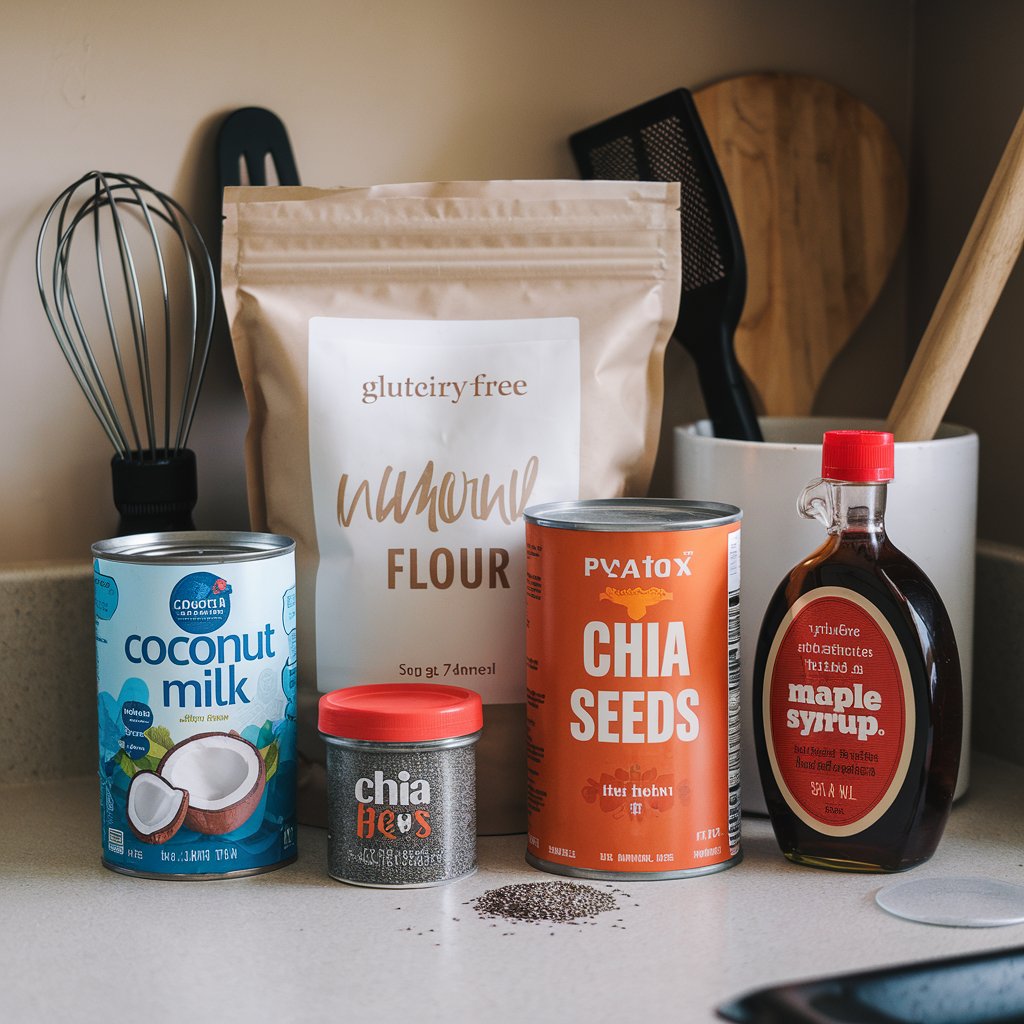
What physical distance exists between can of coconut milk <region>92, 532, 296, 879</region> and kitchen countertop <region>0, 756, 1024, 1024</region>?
0.02 metres

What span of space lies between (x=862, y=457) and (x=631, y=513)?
144 mm

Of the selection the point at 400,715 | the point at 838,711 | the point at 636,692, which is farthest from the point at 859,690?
the point at 400,715

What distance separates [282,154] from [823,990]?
0.62 metres

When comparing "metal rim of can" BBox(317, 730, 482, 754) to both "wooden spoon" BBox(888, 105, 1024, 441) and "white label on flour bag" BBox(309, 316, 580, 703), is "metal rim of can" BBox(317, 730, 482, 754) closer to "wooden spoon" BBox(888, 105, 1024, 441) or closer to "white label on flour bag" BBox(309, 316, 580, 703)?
"white label on flour bag" BBox(309, 316, 580, 703)

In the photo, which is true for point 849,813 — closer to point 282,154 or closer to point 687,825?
point 687,825

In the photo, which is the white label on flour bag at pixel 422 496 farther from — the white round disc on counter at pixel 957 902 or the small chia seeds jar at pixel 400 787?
the white round disc on counter at pixel 957 902

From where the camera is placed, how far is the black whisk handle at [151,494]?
2.75ft

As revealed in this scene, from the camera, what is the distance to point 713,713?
712mm

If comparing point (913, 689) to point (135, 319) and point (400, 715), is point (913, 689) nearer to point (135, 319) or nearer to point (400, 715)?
point (400, 715)

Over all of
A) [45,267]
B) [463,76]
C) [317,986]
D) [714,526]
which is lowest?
[317,986]

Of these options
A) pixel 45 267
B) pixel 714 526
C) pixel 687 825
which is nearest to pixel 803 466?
pixel 714 526

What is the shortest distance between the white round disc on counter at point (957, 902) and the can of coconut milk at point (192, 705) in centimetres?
33

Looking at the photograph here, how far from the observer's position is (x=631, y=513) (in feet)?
2.56

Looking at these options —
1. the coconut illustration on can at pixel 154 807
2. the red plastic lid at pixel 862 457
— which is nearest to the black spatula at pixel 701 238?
the red plastic lid at pixel 862 457
